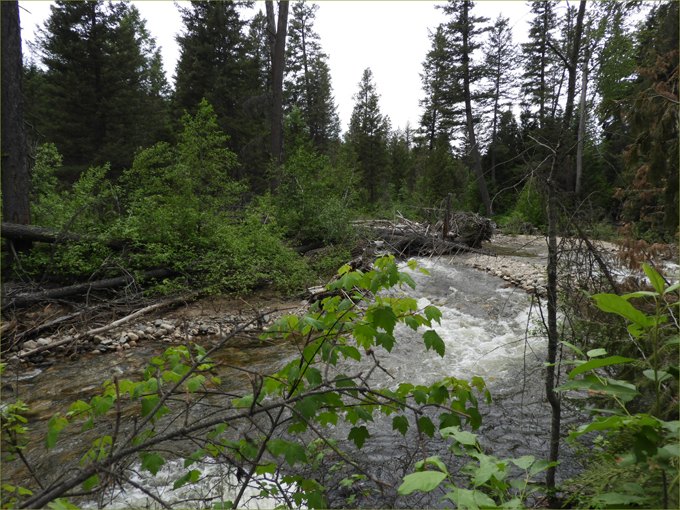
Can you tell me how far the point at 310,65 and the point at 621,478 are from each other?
99.4 feet

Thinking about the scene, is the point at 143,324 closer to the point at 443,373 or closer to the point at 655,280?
the point at 443,373

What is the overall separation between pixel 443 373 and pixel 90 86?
22130 mm

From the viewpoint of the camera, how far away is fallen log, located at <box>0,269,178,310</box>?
17.1 ft

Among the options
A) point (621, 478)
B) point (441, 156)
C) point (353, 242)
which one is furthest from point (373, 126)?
point (621, 478)

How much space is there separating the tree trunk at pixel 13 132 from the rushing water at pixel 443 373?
3.97 m

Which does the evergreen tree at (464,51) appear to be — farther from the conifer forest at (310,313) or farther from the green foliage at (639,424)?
the green foliage at (639,424)

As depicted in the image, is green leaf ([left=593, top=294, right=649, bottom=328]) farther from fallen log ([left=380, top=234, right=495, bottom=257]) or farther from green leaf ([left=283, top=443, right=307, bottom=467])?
fallen log ([left=380, top=234, right=495, bottom=257])

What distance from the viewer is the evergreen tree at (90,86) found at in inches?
666

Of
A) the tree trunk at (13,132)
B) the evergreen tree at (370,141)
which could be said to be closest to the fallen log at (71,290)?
the tree trunk at (13,132)

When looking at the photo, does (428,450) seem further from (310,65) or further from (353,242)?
(310,65)

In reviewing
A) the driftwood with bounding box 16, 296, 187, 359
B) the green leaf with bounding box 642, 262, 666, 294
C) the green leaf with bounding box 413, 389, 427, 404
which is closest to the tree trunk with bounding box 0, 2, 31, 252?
the driftwood with bounding box 16, 296, 187, 359

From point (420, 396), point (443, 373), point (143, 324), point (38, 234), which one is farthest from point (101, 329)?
point (420, 396)

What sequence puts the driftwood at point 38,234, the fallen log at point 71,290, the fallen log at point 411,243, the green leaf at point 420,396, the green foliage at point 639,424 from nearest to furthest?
1. the green foliage at point 639,424
2. the green leaf at point 420,396
3. the fallen log at point 71,290
4. the driftwood at point 38,234
5. the fallen log at point 411,243

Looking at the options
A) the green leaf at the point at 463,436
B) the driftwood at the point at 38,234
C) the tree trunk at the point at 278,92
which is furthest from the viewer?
the tree trunk at the point at 278,92
